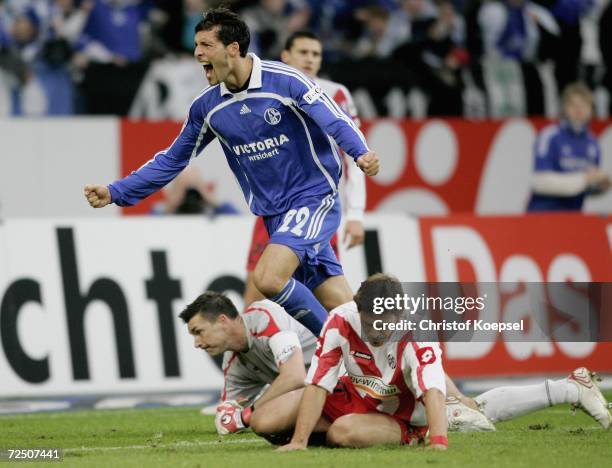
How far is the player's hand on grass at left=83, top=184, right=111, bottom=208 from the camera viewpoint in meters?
9.73

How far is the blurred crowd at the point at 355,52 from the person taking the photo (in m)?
16.9

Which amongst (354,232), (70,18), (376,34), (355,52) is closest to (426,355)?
(354,232)

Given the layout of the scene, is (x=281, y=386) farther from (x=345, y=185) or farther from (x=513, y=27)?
(x=513, y=27)

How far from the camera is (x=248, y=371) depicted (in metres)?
10.3

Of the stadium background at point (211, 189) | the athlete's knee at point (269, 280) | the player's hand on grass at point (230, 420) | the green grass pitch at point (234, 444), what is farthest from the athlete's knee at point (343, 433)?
the stadium background at point (211, 189)

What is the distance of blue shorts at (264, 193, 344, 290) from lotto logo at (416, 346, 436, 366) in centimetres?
154

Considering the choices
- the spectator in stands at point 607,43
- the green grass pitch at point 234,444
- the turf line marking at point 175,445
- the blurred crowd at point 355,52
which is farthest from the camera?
the spectator in stands at point 607,43

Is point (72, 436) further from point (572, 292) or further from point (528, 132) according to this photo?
point (528, 132)

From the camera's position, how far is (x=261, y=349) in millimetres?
9977

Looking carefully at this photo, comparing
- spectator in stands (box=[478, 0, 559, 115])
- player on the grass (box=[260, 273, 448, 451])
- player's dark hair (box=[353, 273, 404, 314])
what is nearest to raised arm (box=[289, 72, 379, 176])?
player's dark hair (box=[353, 273, 404, 314])

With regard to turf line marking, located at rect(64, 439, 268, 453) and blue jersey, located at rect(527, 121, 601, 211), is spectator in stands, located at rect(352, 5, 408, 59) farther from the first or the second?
turf line marking, located at rect(64, 439, 268, 453)

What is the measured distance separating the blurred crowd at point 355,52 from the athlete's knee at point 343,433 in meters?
8.53

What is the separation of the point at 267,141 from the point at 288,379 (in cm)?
155

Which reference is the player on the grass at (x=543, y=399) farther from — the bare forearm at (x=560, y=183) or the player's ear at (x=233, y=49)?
the bare forearm at (x=560, y=183)
